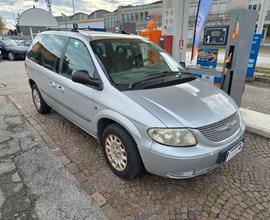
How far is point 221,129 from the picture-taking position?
2.08 meters

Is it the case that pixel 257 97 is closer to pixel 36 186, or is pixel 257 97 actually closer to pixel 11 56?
pixel 36 186

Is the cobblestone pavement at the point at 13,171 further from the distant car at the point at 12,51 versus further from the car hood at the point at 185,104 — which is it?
the distant car at the point at 12,51

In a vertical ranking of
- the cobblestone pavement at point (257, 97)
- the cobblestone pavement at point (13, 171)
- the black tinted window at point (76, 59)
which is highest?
the black tinted window at point (76, 59)

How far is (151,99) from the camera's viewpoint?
2.13 meters

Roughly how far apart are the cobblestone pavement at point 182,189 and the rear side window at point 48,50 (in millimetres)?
1415

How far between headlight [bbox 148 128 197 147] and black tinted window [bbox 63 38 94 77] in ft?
4.09

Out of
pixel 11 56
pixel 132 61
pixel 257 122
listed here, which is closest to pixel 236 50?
pixel 257 122

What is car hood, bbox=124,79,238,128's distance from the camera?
6.39 feet

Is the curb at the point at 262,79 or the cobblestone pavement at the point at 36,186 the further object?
the curb at the point at 262,79

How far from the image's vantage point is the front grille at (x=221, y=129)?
1.96 metres

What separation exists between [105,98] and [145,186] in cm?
113

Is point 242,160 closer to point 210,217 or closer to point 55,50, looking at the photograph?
point 210,217

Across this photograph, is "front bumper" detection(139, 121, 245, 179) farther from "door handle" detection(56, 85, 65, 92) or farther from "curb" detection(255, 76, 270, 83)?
"curb" detection(255, 76, 270, 83)

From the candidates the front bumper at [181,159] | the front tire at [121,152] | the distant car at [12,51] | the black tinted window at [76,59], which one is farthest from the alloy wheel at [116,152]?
the distant car at [12,51]
